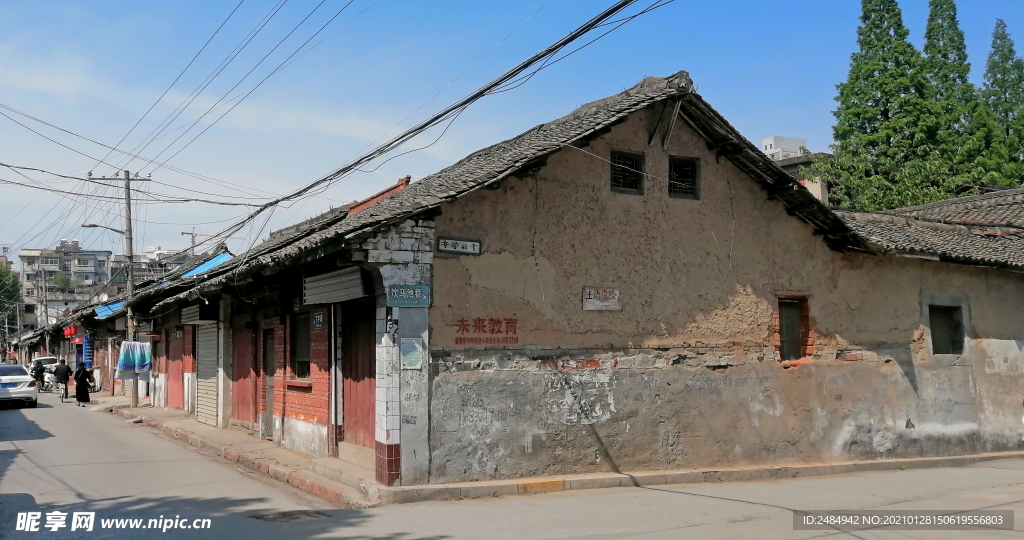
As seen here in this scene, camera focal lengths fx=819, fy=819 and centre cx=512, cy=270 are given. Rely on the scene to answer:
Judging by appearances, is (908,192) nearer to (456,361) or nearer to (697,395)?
(697,395)

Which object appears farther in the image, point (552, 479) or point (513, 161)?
point (513, 161)

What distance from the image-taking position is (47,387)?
40375mm

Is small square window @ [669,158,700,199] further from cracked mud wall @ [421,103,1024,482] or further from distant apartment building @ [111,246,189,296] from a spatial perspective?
distant apartment building @ [111,246,189,296]

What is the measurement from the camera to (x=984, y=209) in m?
20.9

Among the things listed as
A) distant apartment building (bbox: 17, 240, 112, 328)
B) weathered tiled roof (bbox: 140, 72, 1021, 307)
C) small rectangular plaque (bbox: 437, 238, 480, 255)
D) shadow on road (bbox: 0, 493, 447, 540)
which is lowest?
shadow on road (bbox: 0, 493, 447, 540)

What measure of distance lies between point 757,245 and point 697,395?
2699mm

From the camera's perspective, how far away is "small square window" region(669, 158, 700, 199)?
42.2ft

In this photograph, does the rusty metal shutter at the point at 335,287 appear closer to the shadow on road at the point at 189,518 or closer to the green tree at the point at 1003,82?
the shadow on road at the point at 189,518

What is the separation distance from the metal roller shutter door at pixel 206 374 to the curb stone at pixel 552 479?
467 cm

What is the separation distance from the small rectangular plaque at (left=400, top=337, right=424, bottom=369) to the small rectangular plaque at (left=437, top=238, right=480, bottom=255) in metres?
1.24

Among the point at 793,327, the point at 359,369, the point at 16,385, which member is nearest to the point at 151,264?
the point at 16,385

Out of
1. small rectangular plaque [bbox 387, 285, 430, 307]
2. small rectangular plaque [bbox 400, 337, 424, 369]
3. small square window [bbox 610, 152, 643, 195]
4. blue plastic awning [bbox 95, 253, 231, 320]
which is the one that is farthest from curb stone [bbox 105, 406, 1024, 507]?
blue plastic awning [bbox 95, 253, 231, 320]

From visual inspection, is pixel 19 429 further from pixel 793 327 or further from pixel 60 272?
pixel 60 272

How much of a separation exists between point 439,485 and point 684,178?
6162mm
